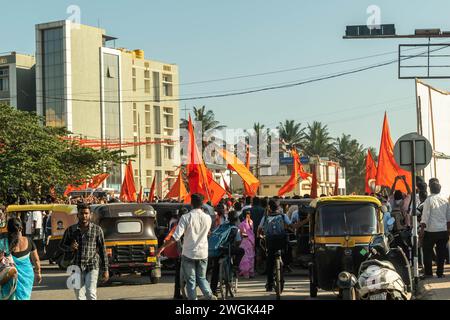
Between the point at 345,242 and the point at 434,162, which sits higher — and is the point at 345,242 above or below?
below

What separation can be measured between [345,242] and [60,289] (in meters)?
7.12

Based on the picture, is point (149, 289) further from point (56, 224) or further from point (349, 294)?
point (349, 294)

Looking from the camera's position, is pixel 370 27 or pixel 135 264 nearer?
pixel 135 264

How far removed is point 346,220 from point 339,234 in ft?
1.10

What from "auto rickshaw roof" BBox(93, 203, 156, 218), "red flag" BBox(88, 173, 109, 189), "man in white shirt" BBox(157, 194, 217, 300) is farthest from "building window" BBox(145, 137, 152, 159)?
"man in white shirt" BBox(157, 194, 217, 300)

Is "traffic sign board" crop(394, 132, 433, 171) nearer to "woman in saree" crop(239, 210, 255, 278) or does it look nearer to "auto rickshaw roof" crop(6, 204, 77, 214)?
"woman in saree" crop(239, 210, 255, 278)

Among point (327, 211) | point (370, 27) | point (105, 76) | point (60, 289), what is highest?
point (105, 76)

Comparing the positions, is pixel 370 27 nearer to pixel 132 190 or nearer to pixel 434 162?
pixel 434 162

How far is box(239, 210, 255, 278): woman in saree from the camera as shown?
20.3 m

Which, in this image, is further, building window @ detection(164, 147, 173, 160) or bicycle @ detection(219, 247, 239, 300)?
building window @ detection(164, 147, 173, 160)

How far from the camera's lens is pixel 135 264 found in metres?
20.3

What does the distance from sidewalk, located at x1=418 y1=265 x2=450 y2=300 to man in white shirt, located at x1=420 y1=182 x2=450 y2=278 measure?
1.89ft

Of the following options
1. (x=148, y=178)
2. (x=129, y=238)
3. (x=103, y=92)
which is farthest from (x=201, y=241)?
(x=148, y=178)
